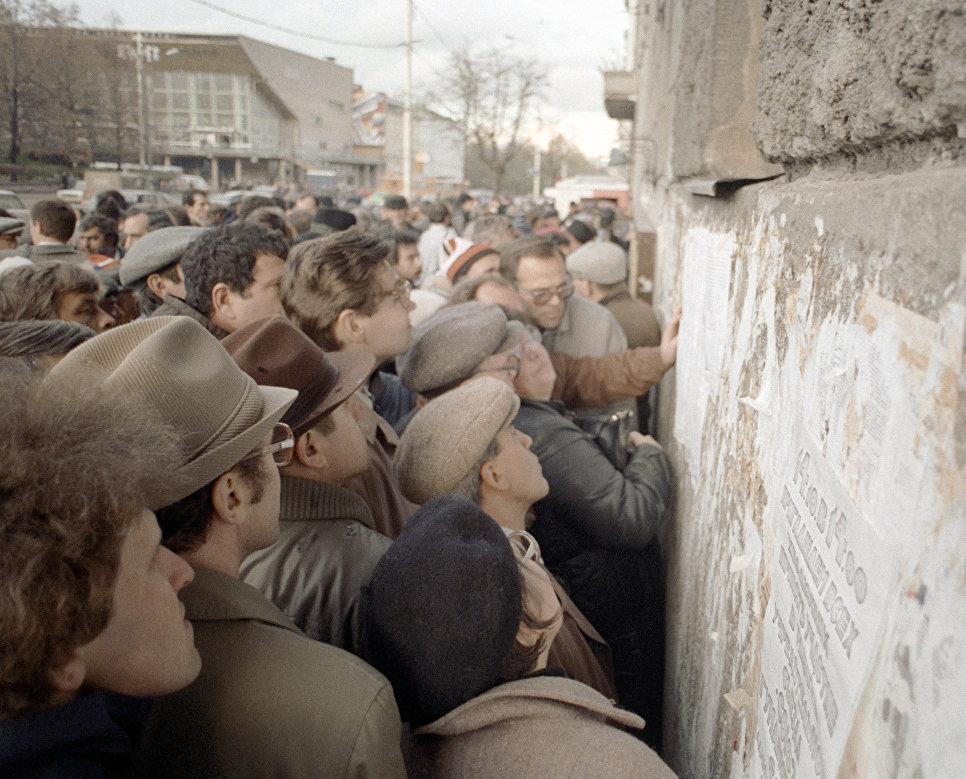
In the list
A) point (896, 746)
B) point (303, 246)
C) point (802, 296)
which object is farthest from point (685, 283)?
Answer: point (896, 746)

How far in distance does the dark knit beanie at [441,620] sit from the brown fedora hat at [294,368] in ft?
1.89

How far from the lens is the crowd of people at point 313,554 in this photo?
0.95 meters

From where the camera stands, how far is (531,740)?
1354 mm

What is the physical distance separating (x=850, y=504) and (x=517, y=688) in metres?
0.82

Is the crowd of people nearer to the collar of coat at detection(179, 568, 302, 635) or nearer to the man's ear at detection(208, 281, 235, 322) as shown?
the collar of coat at detection(179, 568, 302, 635)

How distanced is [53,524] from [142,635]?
22 centimetres

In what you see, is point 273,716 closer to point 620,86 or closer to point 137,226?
point 137,226

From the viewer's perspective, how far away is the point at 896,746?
0.64 metres

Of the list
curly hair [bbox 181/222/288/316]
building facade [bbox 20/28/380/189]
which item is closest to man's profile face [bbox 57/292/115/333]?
curly hair [bbox 181/222/288/316]

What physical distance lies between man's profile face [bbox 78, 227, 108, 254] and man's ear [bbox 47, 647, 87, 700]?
22.8 ft

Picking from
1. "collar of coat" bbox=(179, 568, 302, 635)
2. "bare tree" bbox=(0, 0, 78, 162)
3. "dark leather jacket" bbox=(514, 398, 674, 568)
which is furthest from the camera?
"bare tree" bbox=(0, 0, 78, 162)

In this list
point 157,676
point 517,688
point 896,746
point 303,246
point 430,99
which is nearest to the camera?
point 896,746

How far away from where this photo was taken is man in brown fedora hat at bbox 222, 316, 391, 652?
1.72m

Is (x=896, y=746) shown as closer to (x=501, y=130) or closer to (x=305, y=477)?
(x=305, y=477)
